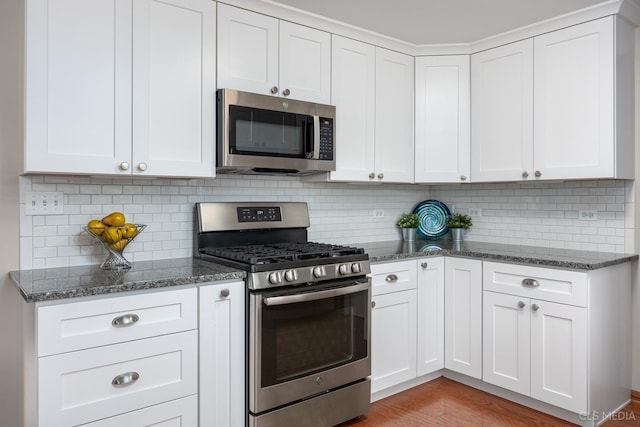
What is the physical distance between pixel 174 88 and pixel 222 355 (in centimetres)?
130

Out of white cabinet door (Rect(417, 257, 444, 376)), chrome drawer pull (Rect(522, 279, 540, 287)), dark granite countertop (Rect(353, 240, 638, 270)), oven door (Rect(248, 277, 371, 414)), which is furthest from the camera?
white cabinet door (Rect(417, 257, 444, 376))

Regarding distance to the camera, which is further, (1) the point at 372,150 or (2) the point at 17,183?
(1) the point at 372,150

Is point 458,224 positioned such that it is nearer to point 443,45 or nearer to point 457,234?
point 457,234

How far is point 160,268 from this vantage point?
7.38 ft

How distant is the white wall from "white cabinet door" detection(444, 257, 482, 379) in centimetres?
247

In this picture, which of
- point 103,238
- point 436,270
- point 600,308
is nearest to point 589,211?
point 600,308

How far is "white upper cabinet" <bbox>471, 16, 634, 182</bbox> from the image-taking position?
2.67 meters

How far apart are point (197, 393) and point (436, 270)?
5.75 feet

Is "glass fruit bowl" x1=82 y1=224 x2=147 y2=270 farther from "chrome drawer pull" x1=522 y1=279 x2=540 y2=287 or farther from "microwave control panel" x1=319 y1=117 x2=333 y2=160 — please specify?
"chrome drawer pull" x1=522 y1=279 x2=540 y2=287

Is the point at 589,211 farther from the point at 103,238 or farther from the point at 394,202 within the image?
the point at 103,238

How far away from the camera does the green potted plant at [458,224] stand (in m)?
3.58

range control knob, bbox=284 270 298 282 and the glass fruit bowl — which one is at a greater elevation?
the glass fruit bowl

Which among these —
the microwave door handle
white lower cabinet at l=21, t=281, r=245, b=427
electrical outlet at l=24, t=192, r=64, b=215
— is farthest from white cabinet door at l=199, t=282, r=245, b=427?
the microwave door handle

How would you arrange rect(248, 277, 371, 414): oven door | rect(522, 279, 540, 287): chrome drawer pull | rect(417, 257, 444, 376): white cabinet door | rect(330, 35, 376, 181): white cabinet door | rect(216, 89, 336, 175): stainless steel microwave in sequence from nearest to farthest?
rect(248, 277, 371, 414): oven door < rect(216, 89, 336, 175): stainless steel microwave < rect(522, 279, 540, 287): chrome drawer pull < rect(330, 35, 376, 181): white cabinet door < rect(417, 257, 444, 376): white cabinet door
